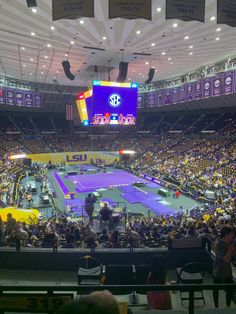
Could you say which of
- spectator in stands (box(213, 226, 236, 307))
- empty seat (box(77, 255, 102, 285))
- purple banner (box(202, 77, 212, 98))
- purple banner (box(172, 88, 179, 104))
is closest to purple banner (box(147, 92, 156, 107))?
purple banner (box(172, 88, 179, 104))

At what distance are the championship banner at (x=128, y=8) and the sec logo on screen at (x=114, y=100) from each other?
13.5m

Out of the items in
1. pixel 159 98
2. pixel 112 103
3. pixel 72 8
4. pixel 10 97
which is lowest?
pixel 72 8

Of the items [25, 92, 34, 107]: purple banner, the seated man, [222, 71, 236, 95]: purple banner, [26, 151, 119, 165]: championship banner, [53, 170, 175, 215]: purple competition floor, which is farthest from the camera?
[26, 151, 119, 165]: championship banner

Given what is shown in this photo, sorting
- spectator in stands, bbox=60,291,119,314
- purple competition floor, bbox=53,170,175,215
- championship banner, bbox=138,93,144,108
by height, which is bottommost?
purple competition floor, bbox=53,170,175,215

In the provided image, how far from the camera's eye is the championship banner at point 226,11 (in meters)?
6.97

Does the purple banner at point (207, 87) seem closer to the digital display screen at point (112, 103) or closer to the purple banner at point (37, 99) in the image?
the digital display screen at point (112, 103)

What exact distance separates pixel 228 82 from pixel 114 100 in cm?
1247

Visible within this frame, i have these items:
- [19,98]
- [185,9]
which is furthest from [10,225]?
[19,98]

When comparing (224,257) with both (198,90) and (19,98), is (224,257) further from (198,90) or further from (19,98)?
(19,98)

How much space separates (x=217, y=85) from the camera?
28375 millimetres

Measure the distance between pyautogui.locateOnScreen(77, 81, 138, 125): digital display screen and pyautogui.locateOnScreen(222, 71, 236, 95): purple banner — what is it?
10543 millimetres

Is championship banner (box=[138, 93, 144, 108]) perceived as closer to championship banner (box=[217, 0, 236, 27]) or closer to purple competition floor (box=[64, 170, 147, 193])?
purple competition floor (box=[64, 170, 147, 193])

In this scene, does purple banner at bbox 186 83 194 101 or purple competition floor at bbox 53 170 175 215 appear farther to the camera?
purple banner at bbox 186 83 194 101

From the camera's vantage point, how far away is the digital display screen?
20031 mm
